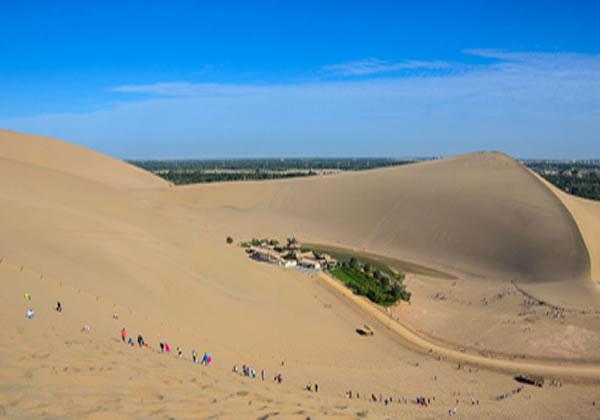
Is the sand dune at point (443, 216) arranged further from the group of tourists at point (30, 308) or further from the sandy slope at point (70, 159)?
the group of tourists at point (30, 308)

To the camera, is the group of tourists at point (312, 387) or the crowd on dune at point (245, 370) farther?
the group of tourists at point (312, 387)

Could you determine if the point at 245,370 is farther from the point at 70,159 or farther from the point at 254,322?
the point at 70,159

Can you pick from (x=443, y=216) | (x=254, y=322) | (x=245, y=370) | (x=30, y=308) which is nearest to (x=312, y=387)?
(x=245, y=370)

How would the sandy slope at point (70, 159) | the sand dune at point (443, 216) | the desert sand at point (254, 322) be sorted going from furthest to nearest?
the sandy slope at point (70, 159), the sand dune at point (443, 216), the desert sand at point (254, 322)

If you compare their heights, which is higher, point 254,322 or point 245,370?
point 245,370

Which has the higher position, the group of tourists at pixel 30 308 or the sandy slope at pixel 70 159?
the sandy slope at pixel 70 159

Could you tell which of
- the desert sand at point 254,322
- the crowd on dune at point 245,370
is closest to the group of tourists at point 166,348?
the crowd on dune at point 245,370

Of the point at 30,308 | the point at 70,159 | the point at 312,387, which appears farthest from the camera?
the point at 70,159

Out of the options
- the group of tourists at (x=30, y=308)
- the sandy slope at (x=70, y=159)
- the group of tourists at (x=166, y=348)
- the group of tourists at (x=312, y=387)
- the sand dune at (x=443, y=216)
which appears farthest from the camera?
the sandy slope at (x=70, y=159)

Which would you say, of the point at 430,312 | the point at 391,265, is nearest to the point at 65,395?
the point at 430,312

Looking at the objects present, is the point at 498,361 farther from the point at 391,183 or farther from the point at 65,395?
the point at 391,183

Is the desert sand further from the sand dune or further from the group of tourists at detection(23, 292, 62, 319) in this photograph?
the sand dune
